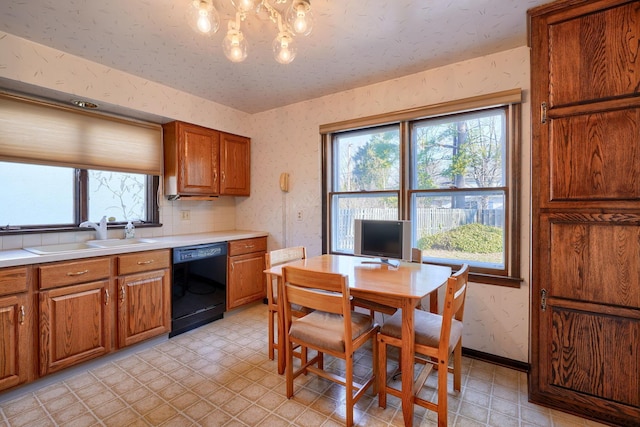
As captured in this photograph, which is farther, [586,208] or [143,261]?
[143,261]

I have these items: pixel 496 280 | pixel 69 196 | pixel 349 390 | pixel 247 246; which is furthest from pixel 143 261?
pixel 496 280

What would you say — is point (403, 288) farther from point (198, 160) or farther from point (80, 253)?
point (198, 160)

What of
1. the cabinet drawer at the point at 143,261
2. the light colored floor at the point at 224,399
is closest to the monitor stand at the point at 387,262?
the light colored floor at the point at 224,399

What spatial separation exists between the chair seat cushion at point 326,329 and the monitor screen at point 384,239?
21.8 inches

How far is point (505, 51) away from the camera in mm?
2195

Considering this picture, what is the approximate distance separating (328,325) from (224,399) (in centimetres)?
83

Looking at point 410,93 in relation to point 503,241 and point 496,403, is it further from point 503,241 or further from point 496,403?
point 496,403

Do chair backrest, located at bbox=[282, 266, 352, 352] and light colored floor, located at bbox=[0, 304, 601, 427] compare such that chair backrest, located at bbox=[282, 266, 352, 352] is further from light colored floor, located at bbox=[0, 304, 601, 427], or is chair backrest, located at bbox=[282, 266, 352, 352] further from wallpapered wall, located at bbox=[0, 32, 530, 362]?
wallpapered wall, located at bbox=[0, 32, 530, 362]

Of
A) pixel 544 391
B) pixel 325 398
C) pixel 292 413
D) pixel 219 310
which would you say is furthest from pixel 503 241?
pixel 219 310

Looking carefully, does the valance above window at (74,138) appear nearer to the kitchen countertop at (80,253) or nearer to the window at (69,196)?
the window at (69,196)

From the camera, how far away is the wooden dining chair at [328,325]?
1.53m

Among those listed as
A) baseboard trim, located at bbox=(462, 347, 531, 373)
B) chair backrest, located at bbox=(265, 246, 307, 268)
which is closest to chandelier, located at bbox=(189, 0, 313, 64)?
chair backrest, located at bbox=(265, 246, 307, 268)

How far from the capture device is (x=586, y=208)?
1.58 metres

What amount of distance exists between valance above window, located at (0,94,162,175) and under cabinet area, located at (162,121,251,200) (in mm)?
200
